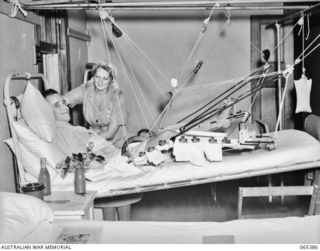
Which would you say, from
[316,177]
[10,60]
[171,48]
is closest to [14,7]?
[10,60]

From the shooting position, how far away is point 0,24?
8.82 ft

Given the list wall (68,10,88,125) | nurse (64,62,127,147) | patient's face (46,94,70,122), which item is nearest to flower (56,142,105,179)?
patient's face (46,94,70,122)

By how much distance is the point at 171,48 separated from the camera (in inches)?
211

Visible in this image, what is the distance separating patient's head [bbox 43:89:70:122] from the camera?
126 inches

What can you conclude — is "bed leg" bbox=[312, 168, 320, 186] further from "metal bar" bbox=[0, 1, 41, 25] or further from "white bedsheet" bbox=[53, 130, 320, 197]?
"metal bar" bbox=[0, 1, 41, 25]

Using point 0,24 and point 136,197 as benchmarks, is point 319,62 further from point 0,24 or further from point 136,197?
point 0,24

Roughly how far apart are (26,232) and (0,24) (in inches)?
57.5

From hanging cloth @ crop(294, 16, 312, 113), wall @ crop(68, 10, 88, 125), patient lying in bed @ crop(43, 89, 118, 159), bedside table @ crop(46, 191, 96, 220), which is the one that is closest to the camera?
bedside table @ crop(46, 191, 96, 220)

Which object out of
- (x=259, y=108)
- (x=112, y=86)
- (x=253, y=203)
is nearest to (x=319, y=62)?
(x=259, y=108)

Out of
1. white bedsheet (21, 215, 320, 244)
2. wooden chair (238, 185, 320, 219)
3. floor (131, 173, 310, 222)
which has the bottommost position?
floor (131, 173, 310, 222)

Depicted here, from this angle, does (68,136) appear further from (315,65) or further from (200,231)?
(315,65)

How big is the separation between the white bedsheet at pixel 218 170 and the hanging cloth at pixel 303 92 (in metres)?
0.44

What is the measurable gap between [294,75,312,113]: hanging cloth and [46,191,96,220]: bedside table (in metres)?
1.85

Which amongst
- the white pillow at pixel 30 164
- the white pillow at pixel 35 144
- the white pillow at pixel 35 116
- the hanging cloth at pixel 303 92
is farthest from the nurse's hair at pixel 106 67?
the hanging cloth at pixel 303 92
